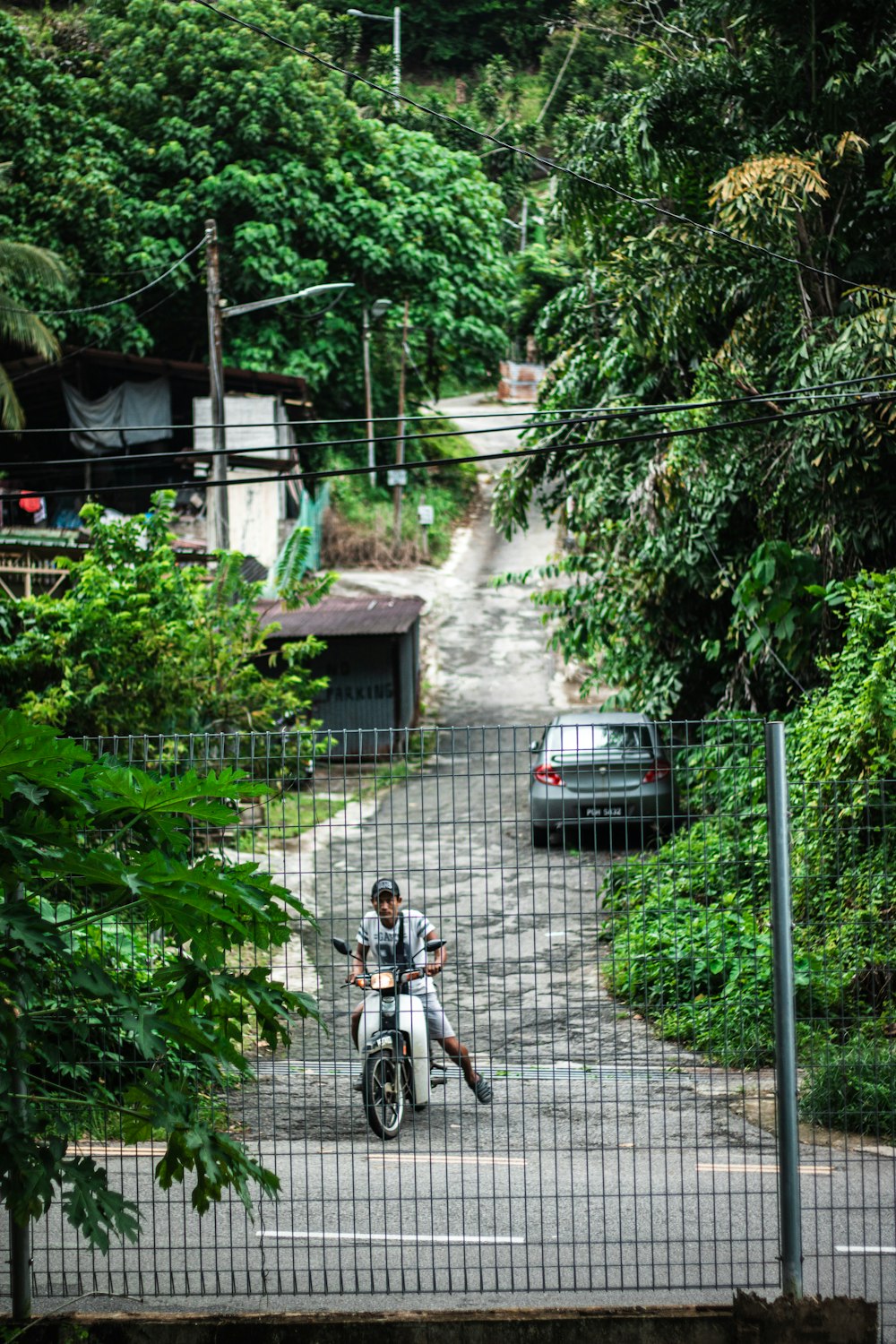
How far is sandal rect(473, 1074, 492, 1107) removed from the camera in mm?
5340

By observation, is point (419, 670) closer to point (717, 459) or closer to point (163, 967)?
point (717, 459)

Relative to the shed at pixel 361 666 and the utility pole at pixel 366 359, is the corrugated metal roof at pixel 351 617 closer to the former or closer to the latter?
the shed at pixel 361 666

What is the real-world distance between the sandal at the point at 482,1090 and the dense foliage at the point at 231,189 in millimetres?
26077

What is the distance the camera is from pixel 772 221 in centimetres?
1075

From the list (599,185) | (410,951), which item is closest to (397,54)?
(599,185)

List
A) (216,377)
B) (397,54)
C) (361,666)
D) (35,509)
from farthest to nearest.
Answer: (397,54) < (35,509) < (361,666) < (216,377)

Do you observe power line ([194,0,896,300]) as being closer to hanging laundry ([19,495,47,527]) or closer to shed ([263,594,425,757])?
shed ([263,594,425,757])

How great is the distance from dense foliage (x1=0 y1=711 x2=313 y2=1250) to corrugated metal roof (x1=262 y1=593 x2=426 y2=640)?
16249mm

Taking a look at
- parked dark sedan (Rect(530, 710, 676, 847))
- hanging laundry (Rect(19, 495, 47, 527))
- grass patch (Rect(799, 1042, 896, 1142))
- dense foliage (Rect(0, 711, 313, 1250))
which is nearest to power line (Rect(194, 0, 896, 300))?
parked dark sedan (Rect(530, 710, 676, 847))

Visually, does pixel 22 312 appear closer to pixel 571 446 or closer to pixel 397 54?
pixel 571 446

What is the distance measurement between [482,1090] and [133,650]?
25.5 feet

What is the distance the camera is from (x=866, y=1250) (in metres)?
4.80

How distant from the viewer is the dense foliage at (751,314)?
1087cm

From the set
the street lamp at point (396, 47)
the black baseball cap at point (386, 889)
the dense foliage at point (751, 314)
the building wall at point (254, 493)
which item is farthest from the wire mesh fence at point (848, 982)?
the street lamp at point (396, 47)
